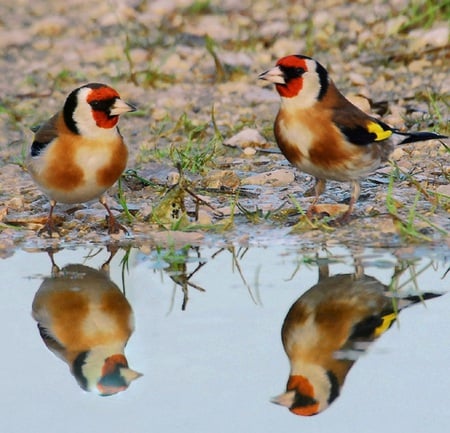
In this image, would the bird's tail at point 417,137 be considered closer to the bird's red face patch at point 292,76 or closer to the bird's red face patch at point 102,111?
the bird's red face patch at point 292,76

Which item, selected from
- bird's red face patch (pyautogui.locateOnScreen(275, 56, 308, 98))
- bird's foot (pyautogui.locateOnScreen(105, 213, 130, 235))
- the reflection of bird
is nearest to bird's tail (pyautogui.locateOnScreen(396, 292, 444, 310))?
the reflection of bird

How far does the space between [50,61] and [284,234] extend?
3920 millimetres

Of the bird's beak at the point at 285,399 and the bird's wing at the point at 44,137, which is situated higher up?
the bird's beak at the point at 285,399

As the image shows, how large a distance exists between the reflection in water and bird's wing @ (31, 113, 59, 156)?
73 centimetres

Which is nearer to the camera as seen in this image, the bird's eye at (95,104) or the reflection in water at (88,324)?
the reflection in water at (88,324)

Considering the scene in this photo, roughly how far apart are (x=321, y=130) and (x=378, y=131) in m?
0.35

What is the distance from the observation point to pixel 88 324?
4453 millimetres

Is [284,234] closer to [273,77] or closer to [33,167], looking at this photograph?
[273,77]

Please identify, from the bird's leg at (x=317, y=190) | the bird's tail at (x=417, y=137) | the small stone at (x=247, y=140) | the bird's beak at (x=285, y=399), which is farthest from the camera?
the small stone at (x=247, y=140)

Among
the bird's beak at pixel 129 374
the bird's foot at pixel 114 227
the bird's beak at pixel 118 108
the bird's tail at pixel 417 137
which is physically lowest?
the bird's foot at pixel 114 227

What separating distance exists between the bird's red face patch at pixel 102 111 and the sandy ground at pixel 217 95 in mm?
448

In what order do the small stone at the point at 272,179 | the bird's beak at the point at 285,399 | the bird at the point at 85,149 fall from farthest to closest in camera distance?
the small stone at the point at 272,179 → the bird at the point at 85,149 → the bird's beak at the point at 285,399

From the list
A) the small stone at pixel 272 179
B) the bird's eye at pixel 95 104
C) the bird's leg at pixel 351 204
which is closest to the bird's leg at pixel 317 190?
the bird's leg at pixel 351 204

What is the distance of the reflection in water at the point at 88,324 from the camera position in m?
3.97
